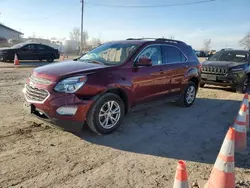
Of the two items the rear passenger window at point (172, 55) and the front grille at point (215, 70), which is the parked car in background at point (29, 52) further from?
the rear passenger window at point (172, 55)

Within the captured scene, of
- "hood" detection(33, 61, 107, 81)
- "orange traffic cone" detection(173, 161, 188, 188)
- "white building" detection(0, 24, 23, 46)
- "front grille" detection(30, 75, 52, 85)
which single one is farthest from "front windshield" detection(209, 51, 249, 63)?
"white building" detection(0, 24, 23, 46)

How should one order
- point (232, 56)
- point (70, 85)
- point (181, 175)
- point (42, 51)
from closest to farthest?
1. point (181, 175)
2. point (70, 85)
3. point (232, 56)
4. point (42, 51)

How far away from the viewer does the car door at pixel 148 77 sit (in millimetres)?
5109

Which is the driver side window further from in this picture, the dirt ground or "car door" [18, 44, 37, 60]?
"car door" [18, 44, 37, 60]

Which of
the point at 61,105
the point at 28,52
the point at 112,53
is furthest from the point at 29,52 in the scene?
the point at 61,105

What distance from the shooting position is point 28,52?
64.0 ft

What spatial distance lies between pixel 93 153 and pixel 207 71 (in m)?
7.48

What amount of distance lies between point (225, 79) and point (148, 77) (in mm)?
5377

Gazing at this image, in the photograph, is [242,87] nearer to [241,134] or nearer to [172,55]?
[172,55]

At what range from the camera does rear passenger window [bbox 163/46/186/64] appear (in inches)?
240

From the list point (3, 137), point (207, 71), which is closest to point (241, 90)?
point (207, 71)

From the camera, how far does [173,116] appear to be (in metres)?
6.22

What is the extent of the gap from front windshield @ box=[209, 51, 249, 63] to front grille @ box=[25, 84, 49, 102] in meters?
8.98

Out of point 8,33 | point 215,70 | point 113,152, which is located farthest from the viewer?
point 8,33
